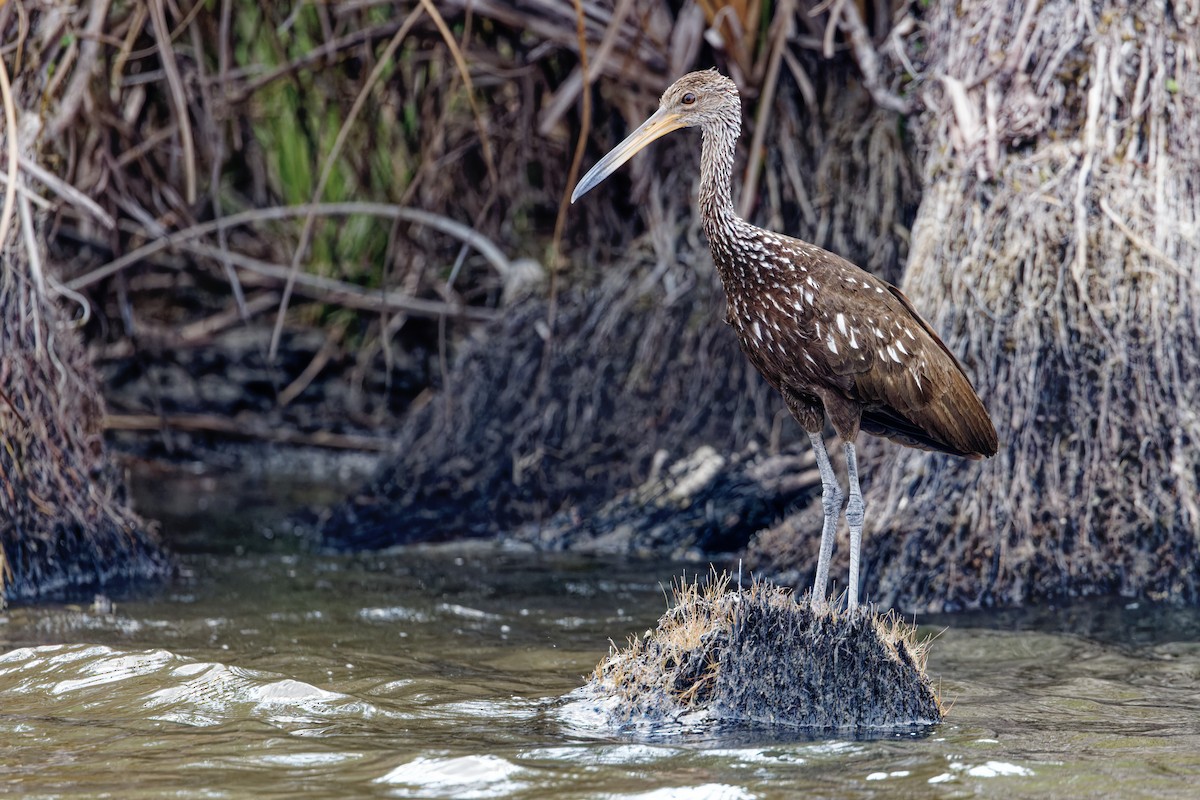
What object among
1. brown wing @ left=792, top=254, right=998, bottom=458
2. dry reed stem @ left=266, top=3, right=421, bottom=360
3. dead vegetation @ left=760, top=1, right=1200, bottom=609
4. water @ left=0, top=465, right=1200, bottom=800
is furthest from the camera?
dry reed stem @ left=266, top=3, right=421, bottom=360

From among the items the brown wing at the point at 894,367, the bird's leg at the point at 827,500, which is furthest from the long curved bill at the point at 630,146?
the bird's leg at the point at 827,500

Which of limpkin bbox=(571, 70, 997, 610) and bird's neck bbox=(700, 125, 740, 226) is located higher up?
bird's neck bbox=(700, 125, 740, 226)

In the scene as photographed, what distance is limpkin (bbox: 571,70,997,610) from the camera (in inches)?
199

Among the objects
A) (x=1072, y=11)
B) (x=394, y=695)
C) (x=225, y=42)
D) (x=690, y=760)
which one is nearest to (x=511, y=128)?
(x=225, y=42)

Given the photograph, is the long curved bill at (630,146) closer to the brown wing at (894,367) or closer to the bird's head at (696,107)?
the bird's head at (696,107)

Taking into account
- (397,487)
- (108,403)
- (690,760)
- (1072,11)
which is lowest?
(690,760)

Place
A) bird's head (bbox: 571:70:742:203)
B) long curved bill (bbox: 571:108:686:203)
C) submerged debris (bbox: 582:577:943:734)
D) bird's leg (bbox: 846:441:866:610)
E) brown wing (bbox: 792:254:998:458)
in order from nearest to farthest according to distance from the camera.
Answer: submerged debris (bbox: 582:577:943:734) → bird's leg (bbox: 846:441:866:610) → brown wing (bbox: 792:254:998:458) → long curved bill (bbox: 571:108:686:203) → bird's head (bbox: 571:70:742:203)

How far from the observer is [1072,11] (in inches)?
251

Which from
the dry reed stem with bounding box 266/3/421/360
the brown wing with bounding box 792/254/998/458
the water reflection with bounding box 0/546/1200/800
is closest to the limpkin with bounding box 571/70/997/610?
the brown wing with bounding box 792/254/998/458

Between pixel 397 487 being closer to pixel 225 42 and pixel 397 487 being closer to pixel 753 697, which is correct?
pixel 225 42

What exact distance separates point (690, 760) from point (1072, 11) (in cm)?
398

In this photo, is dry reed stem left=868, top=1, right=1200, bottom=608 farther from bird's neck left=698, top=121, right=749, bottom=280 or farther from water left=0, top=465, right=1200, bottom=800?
bird's neck left=698, top=121, right=749, bottom=280

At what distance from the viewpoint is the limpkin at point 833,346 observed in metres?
5.05

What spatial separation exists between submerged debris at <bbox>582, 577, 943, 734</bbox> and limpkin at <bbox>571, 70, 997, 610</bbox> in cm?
49
